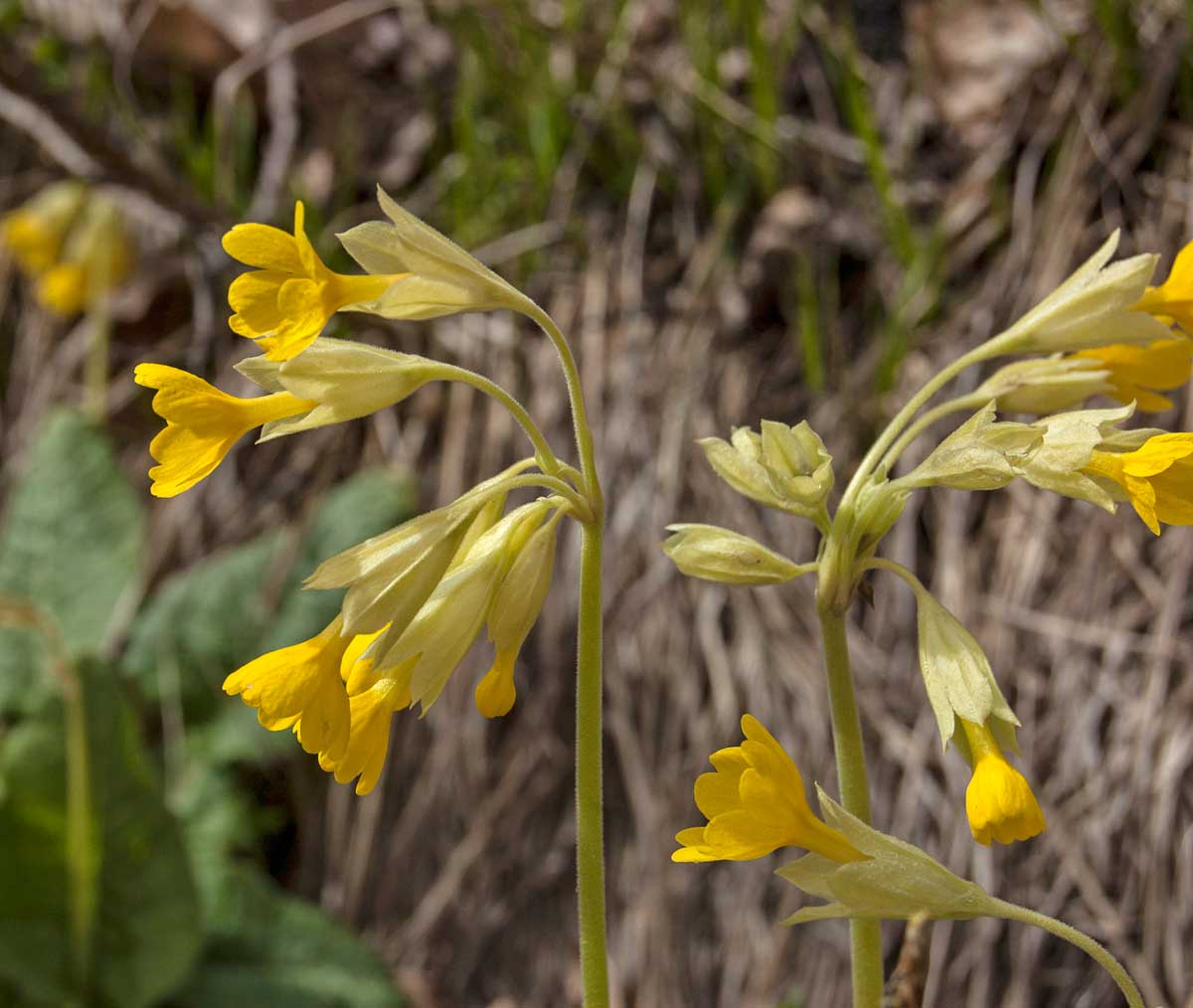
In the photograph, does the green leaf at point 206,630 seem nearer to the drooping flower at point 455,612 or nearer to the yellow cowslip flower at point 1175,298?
the drooping flower at point 455,612

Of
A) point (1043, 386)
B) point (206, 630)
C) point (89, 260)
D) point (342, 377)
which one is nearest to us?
point (342, 377)

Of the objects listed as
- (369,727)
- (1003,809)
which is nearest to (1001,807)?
(1003,809)

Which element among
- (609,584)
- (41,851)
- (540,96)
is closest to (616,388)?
(609,584)

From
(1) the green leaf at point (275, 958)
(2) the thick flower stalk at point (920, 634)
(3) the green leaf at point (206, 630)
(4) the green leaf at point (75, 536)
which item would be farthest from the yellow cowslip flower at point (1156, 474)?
(4) the green leaf at point (75, 536)

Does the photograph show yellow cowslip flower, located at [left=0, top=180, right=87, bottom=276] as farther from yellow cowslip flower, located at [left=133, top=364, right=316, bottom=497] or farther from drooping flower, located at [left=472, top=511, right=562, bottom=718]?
drooping flower, located at [left=472, top=511, right=562, bottom=718]

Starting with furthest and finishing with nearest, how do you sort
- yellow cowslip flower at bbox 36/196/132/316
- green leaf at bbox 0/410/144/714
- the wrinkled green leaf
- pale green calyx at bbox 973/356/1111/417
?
1. yellow cowslip flower at bbox 36/196/132/316
2. green leaf at bbox 0/410/144/714
3. the wrinkled green leaf
4. pale green calyx at bbox 973/356/1111/417

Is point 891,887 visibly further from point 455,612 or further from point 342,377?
point 342,377

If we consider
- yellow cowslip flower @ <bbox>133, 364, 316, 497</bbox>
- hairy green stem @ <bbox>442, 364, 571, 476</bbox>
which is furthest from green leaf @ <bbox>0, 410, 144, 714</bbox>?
hairy green stem @ <bbox>442, 364, 571, 476</bbox>
